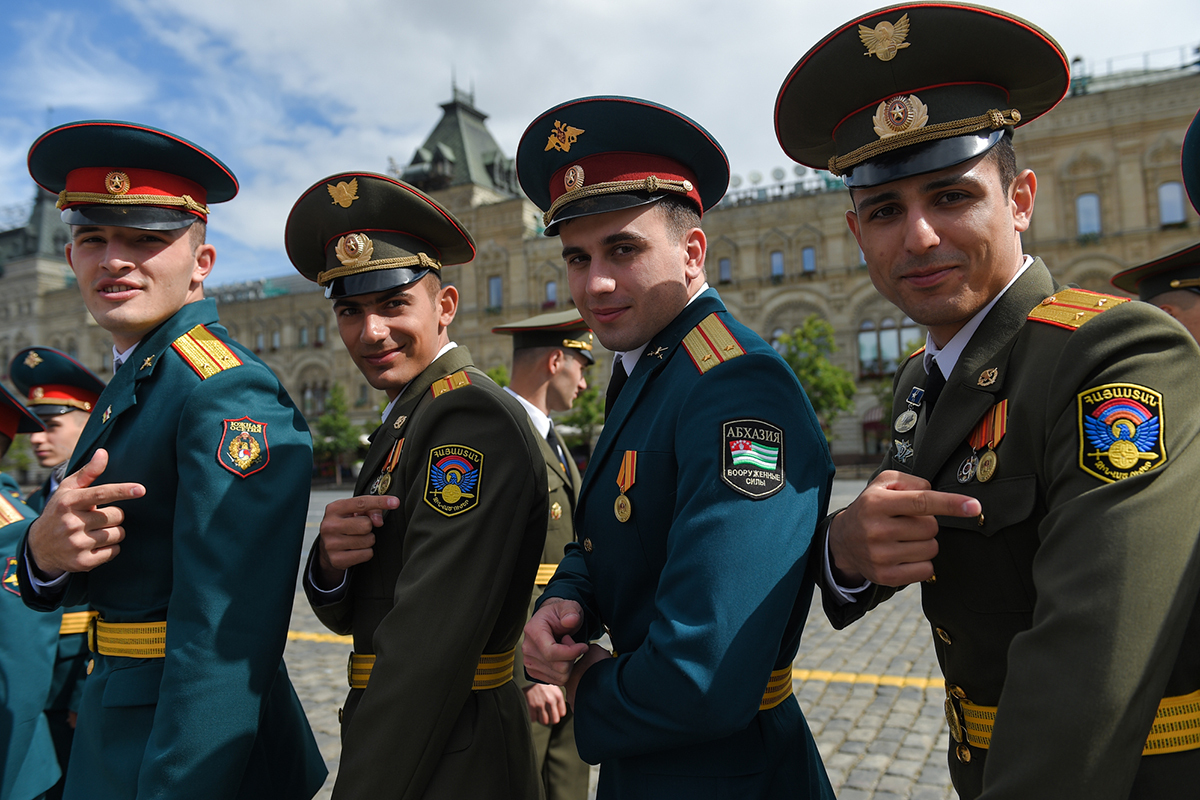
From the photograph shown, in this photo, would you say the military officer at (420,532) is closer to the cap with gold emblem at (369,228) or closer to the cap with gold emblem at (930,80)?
the cap with gold emblem at (369,228)

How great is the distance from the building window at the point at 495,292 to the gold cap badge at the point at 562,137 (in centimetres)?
3966

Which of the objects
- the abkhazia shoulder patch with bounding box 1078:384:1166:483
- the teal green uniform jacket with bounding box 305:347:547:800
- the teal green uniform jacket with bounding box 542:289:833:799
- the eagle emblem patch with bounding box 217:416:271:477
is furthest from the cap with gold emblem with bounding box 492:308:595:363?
the abkhazia shoulder patch with bounding box 1078:384:1166:483

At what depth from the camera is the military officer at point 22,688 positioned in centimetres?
300

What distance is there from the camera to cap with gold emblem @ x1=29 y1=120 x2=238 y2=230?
100 inches

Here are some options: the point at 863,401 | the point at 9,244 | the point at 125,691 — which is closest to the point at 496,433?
the point at 125,691

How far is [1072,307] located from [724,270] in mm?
36826

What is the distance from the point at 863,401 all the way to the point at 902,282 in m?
34.9

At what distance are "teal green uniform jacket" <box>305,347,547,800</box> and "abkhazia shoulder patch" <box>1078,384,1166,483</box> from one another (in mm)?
1389

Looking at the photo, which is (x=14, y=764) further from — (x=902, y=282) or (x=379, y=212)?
(x=902, y=282)

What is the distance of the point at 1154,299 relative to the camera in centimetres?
339

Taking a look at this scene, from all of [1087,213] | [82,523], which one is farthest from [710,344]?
[1087,213]

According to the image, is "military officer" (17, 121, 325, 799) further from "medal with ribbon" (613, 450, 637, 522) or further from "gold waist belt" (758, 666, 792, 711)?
"gold waist belt" (758, 666, 792, 711)

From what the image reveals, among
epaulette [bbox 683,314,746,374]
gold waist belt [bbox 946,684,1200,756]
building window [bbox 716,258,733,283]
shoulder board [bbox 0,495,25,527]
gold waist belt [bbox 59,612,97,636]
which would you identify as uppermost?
building window [bbox 716,258,733,283]

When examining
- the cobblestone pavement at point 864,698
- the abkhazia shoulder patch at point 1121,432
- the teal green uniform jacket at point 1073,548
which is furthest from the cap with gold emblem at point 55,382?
the abkhazia shoulder patch at point 1121,432
